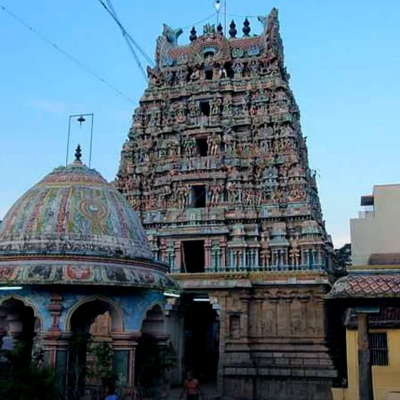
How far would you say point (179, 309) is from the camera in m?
27.8

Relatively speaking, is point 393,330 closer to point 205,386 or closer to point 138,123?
point 205,386

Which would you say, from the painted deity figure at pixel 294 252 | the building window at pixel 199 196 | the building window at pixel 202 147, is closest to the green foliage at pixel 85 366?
the painted deity figure at pixel 294 252

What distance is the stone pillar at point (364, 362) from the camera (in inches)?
476

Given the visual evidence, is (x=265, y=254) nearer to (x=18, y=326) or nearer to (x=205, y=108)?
(x=205, y=108)

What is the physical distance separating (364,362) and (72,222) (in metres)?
8.16

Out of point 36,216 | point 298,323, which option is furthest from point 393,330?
point 36,216

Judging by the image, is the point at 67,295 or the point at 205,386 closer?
the point at 67,295

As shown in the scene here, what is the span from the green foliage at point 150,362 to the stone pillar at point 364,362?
591 centimetres

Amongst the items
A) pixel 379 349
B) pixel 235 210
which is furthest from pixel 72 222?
pixel 235 210

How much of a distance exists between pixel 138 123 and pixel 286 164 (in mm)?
9315

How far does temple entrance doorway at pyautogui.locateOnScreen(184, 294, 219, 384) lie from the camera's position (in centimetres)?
2991

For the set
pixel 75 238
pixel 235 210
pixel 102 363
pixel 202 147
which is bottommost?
pixel 102 363

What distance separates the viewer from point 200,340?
32.7 metres

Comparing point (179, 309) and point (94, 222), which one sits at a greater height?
point (94, 222)
